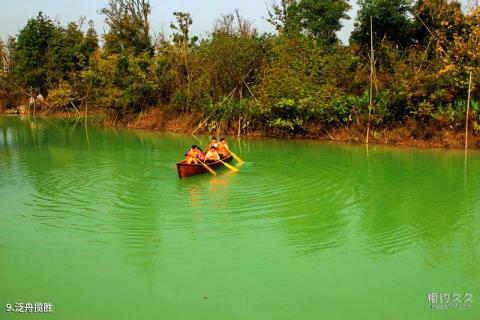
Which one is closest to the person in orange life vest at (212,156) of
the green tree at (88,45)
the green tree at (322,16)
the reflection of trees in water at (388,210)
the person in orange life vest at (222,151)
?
the person in orange life vest at (222,151)

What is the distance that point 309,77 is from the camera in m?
19.4

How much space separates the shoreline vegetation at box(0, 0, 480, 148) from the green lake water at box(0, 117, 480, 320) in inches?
159

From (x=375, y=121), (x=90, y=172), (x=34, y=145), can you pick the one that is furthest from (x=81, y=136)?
(x=375, y=121)

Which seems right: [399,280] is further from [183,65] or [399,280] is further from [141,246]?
[183,65]

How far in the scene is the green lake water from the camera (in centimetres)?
504

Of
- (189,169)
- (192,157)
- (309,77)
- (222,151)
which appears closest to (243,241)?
(189,169)

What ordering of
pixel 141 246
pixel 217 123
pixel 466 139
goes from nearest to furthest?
1. pixel 141 246
2. pixel 466 139
3. pixel 217 123

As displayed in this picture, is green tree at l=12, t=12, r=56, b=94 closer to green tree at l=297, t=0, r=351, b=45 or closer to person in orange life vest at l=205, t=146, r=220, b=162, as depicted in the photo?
green tree at l=297, t=0, r=351, b=45

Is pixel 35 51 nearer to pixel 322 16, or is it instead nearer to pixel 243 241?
pixel 322 16

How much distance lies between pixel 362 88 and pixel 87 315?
16.7m

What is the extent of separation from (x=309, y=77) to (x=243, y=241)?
13.5 meters

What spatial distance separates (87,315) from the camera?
479 centimetres

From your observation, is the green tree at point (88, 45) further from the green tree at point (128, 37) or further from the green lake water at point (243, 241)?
the green lake water at point (243, 241)

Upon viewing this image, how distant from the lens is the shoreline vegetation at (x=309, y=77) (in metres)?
16.3
